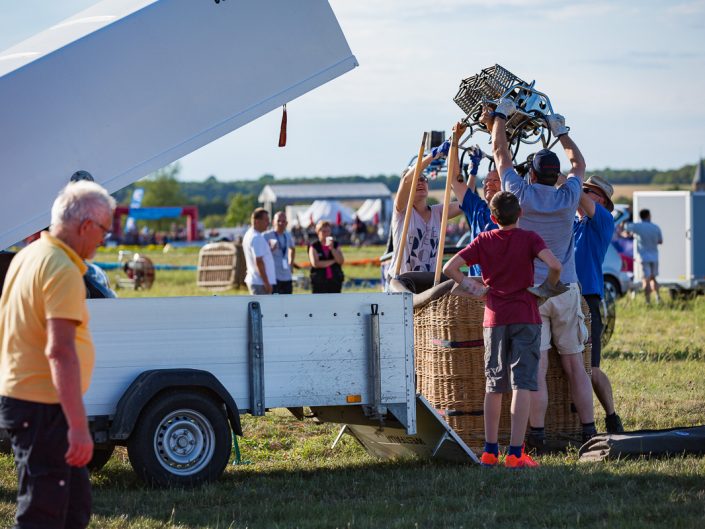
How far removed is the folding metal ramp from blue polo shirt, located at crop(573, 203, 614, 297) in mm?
1881

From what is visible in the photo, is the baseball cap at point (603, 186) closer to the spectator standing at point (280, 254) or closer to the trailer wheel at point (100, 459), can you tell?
the trailer wheel at point (100, 459)

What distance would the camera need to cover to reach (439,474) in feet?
21.9

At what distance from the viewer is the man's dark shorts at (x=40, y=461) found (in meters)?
4.17

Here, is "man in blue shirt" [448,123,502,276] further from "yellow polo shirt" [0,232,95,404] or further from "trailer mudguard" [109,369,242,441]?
"yellow polo shirt" [0,232,95,404]

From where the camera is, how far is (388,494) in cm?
623

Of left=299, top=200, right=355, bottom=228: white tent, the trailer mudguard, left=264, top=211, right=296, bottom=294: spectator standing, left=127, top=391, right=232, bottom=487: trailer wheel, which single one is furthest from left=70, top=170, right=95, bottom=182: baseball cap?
left=299, top=200, right=355, bottom=228: white tent

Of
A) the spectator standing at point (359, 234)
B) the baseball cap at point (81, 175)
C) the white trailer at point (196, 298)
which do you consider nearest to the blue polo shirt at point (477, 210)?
the white trailer at point (196, 298)

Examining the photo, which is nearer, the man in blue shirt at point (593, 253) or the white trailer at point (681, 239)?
the man in blue shirt at point (593, 253)

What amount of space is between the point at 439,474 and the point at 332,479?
0.64m

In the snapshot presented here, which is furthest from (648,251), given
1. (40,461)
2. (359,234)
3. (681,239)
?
(359,234)

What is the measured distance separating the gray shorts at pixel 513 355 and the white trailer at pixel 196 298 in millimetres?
452

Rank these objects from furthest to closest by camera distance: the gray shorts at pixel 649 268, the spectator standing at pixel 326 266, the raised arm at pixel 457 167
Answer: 1. the gray shorts at pixel 649 268
2. the spectator standing at pixel 326 266
3. the raised arm at pixel 457 167

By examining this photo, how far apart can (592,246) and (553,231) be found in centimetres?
108

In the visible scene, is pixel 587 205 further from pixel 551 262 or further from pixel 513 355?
pixel 513 355
